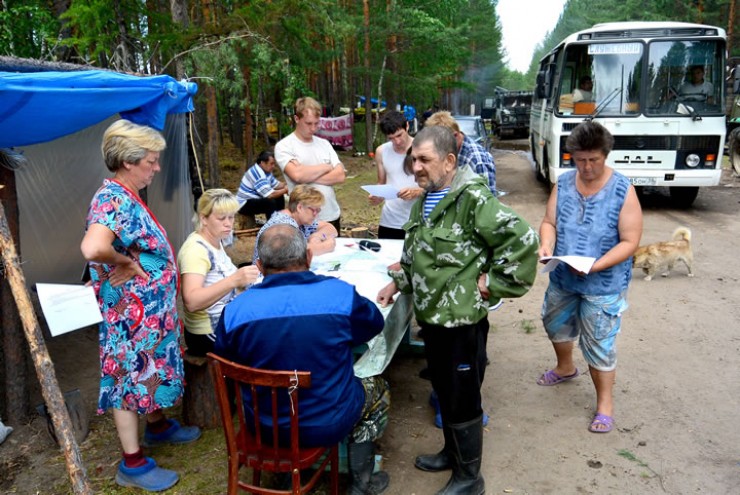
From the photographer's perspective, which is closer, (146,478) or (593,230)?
(146,478)

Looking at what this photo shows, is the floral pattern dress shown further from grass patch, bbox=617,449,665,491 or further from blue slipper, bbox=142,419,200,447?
grass patch, bbox=617,449,665,491

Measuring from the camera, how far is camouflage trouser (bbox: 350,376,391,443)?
8.99 feet

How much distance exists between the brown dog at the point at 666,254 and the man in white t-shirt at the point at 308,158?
3.60 metres

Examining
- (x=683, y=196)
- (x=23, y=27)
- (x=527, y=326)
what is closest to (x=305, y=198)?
(x=527, y=326)

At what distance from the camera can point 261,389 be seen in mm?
2334

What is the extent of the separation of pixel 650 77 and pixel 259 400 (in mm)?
8459

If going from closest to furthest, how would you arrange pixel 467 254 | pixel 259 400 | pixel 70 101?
pixel 259 400 < pixel 467 254 < pixel 70 101

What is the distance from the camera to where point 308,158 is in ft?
15.3

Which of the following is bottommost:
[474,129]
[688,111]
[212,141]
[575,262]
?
[575,262]

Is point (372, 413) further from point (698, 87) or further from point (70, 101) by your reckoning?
point (698, 87)

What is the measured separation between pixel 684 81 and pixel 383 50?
11.2 m

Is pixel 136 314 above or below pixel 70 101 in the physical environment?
below

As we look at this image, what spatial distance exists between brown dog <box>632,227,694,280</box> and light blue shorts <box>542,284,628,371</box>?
3.11 metres

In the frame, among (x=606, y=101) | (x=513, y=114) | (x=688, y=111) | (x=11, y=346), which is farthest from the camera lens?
(x=513, y=114)
